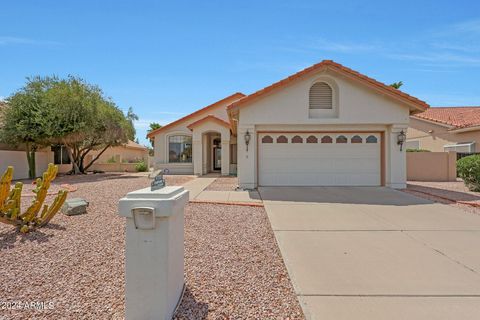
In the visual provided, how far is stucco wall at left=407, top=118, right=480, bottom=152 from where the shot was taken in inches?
816

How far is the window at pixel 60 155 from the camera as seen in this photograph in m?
24.8

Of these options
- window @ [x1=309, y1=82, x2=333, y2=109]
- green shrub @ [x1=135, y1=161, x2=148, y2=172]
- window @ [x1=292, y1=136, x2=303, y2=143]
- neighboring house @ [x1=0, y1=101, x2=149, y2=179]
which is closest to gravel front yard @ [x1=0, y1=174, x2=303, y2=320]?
window @ [x1=292, y1=136, x2=303, y2=143]

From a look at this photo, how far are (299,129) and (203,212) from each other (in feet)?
22.0

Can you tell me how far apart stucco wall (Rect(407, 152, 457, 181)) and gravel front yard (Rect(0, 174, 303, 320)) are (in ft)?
47.3

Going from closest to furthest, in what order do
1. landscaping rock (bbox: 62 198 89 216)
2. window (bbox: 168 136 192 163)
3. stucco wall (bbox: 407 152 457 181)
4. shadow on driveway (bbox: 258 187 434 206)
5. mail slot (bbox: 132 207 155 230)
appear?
mail slot (bbox: 132 207 155 230) < landscaping rock (bbox: 62 198 89 216) < shadow on driveway (bbox: 258 187 434 206) < stucco wall (bbox: 407 152 457 181) < window (bbox: 168 136 192 163)

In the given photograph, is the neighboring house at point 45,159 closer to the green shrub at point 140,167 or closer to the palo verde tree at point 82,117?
the green shrub at point 140,167

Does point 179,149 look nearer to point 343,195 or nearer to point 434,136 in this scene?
point 343,195

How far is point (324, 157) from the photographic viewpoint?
13219 mm

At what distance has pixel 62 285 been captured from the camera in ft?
12.6

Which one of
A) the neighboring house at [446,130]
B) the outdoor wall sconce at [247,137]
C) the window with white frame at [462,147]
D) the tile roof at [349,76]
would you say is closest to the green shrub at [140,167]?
the outdoor wall sconce at [247,137]

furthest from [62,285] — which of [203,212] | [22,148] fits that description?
[22,148]

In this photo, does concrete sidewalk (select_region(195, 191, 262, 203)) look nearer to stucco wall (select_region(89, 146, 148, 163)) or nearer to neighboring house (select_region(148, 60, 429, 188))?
neighboring house (select_region(148, 60, 429, 188))

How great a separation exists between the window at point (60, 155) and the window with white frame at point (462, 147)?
31.0 m

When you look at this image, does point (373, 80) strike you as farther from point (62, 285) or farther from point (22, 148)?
point (22, 148)
